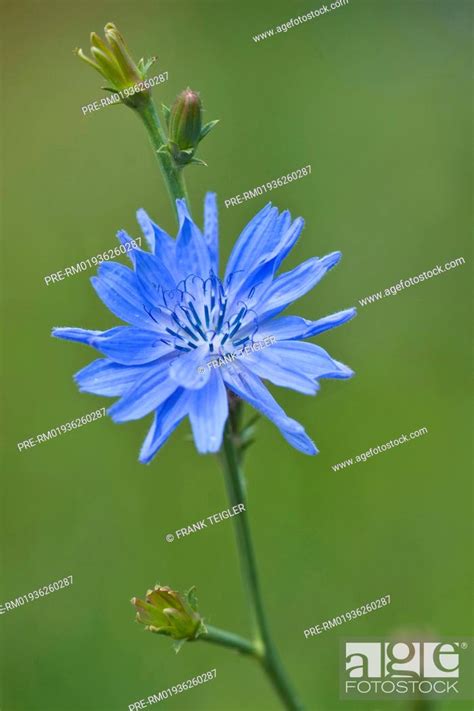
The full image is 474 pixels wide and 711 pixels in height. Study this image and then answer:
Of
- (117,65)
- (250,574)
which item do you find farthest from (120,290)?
(250,574)

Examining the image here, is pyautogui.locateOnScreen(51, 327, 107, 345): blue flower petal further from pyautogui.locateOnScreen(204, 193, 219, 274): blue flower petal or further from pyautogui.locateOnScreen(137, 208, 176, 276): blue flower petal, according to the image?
pyautogui.locateOnScreen(204, 193, 219, 274): blue flower petal

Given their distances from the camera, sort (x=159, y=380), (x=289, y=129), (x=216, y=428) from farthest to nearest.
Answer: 1. (x=289, y=129)
2. (x=159, y=380)
3. (x=216, y=428)

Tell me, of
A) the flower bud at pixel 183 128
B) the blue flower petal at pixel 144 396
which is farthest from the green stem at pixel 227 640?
the flower bud at pixel 183 128

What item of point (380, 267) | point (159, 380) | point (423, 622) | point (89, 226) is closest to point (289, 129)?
point (380, 267)

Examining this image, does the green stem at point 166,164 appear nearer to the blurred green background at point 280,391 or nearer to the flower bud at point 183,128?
the flower bud at point 183,128

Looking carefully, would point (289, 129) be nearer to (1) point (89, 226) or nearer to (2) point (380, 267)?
(2) point (380, 267)
